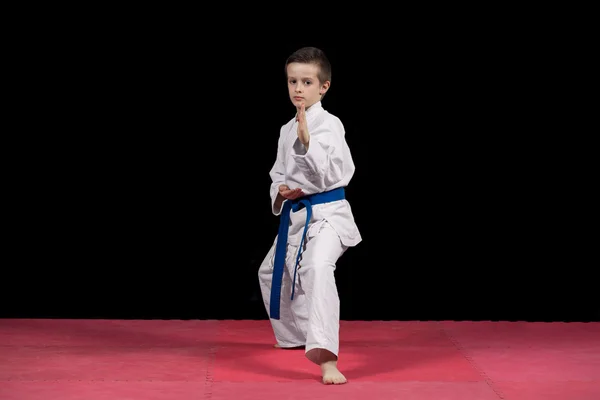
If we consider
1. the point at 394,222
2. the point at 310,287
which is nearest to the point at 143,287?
the point at 394,222

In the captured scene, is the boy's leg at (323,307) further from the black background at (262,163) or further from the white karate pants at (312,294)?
the black background at (262,163)

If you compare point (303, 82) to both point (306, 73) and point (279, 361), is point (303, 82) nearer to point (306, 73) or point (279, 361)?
point (306, 73)

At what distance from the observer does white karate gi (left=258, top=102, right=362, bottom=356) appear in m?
3.73

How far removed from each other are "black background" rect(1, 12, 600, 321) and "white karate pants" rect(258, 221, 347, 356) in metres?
0.86

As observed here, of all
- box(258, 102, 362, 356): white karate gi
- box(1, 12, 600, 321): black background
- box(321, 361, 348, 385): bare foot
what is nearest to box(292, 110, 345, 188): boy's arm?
box(258, 102, 362, 356): white karate gi

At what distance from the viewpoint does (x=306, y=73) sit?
155 inches

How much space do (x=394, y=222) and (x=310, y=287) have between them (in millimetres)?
1449

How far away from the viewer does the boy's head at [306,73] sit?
3928 mm

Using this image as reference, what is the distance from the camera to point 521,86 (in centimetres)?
507

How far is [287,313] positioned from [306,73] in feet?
3.43

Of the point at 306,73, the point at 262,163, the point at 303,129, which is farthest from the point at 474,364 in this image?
the point at 262,163

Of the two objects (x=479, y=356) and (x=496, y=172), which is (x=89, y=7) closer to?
(x=496, y=172)

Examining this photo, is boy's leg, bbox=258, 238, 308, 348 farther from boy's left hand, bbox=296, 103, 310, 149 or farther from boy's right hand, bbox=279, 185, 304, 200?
boy's left hand, bbox=296, 103, 310, 149

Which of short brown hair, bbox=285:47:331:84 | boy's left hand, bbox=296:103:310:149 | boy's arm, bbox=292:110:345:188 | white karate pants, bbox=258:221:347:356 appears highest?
short brown hair, bbox=285:47:331:84
